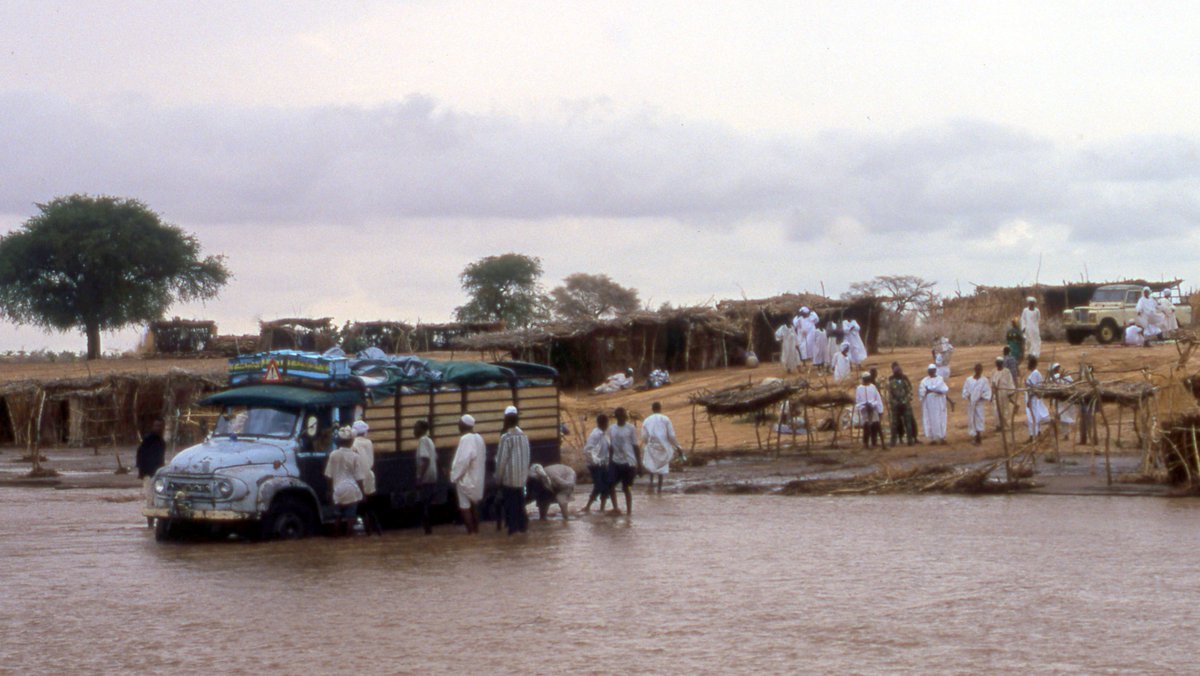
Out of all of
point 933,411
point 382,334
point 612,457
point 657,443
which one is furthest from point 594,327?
point 612,457

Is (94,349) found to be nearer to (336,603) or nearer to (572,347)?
(572,347)

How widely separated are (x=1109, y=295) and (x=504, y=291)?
123ft

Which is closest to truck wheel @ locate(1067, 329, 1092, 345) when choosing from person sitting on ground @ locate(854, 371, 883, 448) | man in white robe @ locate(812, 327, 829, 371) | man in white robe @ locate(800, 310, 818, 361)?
man in white robe @ locate(812, 327, 829, 371)

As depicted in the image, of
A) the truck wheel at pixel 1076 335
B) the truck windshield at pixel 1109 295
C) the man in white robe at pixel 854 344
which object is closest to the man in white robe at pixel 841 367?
the man in white robe at pixel 854 344

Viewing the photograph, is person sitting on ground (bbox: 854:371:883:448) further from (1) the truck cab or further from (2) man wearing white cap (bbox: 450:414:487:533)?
(2) man wearing white cap (bbox: 450:414:487:533)

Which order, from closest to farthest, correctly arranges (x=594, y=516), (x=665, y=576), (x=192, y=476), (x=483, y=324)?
(x=665, y=576) < (x=192, y=476) < (x=594, y=516) < (x=483, y=324)

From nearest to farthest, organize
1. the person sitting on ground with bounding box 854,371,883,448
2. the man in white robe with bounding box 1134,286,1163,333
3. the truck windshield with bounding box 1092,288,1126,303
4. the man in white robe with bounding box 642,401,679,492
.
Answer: the man in white robe with bounding box 642,401,679,492, the person sitting on ground with bounding box 854,371,883,448, the man in white robe with bounding box 1134,286,1163,333, the truck windshield with bounding box 1092,288,1126,303

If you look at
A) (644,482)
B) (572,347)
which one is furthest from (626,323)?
(644,482)

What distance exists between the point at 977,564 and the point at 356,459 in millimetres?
7115

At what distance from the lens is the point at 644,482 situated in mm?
27125

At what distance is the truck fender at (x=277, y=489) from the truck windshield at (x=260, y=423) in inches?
23.9

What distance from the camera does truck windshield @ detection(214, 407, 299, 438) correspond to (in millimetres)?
17625

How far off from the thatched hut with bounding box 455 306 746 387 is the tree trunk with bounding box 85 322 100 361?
85.5ft

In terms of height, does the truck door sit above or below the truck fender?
above
